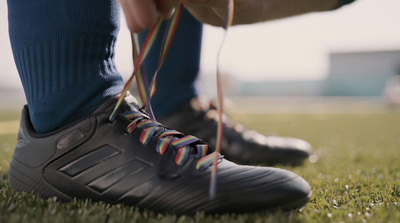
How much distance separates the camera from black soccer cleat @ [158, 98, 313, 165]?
47.4 inches

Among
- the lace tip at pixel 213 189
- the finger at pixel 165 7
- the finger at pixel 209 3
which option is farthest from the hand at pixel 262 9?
A: the lace tip at pixel 213 189

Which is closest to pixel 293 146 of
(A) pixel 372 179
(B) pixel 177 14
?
(A) pixel 372 179

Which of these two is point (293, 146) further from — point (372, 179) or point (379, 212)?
point (379, 212)

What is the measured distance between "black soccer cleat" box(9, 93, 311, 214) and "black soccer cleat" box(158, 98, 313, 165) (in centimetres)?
49

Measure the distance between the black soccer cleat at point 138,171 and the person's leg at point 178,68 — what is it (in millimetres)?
517

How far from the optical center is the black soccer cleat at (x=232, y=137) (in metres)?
1.20

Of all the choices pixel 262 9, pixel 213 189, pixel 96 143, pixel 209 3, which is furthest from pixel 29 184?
pixel 262 9

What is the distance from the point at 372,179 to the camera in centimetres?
95

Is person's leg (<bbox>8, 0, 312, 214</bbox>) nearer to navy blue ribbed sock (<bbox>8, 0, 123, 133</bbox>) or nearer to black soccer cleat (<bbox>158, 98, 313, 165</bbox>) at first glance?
navy blue ribbed sock (<bbox>8, 0, 123, 133</bbox>)

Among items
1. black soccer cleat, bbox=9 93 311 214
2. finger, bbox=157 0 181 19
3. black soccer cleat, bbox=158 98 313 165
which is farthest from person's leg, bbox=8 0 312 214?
black soccer cleat, bbox=158 98 313 165

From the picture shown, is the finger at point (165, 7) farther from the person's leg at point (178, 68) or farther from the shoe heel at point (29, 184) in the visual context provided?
the person's leg at point (178, 68)

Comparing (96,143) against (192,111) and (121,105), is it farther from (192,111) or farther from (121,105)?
(192,111)

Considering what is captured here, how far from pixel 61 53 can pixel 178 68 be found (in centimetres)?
→ 62

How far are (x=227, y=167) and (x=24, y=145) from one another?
0.38 meters
